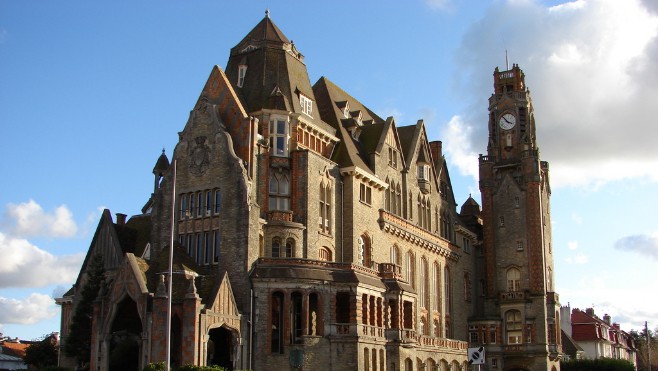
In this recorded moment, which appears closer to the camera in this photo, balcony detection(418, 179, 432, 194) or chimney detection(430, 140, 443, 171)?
balcony detection(418, 179, 432, 194)

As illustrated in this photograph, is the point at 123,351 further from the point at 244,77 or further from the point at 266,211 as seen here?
the point at 244,77

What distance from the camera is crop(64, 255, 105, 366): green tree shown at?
5575cm

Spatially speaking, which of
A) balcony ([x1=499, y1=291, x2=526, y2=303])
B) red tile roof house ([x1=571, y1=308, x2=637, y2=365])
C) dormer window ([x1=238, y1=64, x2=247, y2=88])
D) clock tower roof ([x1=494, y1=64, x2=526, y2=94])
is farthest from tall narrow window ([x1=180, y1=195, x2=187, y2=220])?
red tile roof house ([x1=571, y1=308, x2=637, y2=365])

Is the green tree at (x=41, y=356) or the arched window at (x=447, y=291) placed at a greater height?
the arched window at (x=447, y=291)

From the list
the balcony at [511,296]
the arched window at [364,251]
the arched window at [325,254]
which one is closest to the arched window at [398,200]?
the arched window at [364,251]

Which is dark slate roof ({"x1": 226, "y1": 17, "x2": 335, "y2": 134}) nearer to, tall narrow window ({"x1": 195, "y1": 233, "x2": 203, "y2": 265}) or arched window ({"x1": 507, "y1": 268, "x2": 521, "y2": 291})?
tall narrow window ({"x1": 195, "y1": 233, "x2": 203, "y2": 265})

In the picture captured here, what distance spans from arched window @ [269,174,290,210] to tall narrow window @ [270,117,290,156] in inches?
68.6

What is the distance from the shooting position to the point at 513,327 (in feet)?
269

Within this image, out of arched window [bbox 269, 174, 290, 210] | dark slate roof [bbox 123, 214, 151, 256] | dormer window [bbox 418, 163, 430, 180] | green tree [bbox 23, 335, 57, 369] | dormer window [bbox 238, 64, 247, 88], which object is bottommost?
green tree [bbox 23, 335, 57, 369]

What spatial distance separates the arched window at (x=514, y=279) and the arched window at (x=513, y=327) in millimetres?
2545

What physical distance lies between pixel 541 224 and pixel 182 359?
1821 inches

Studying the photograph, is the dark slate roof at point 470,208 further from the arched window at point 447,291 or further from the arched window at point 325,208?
the arched window at point 325,208

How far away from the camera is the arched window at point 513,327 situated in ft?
267

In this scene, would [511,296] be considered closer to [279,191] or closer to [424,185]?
[424,185]
